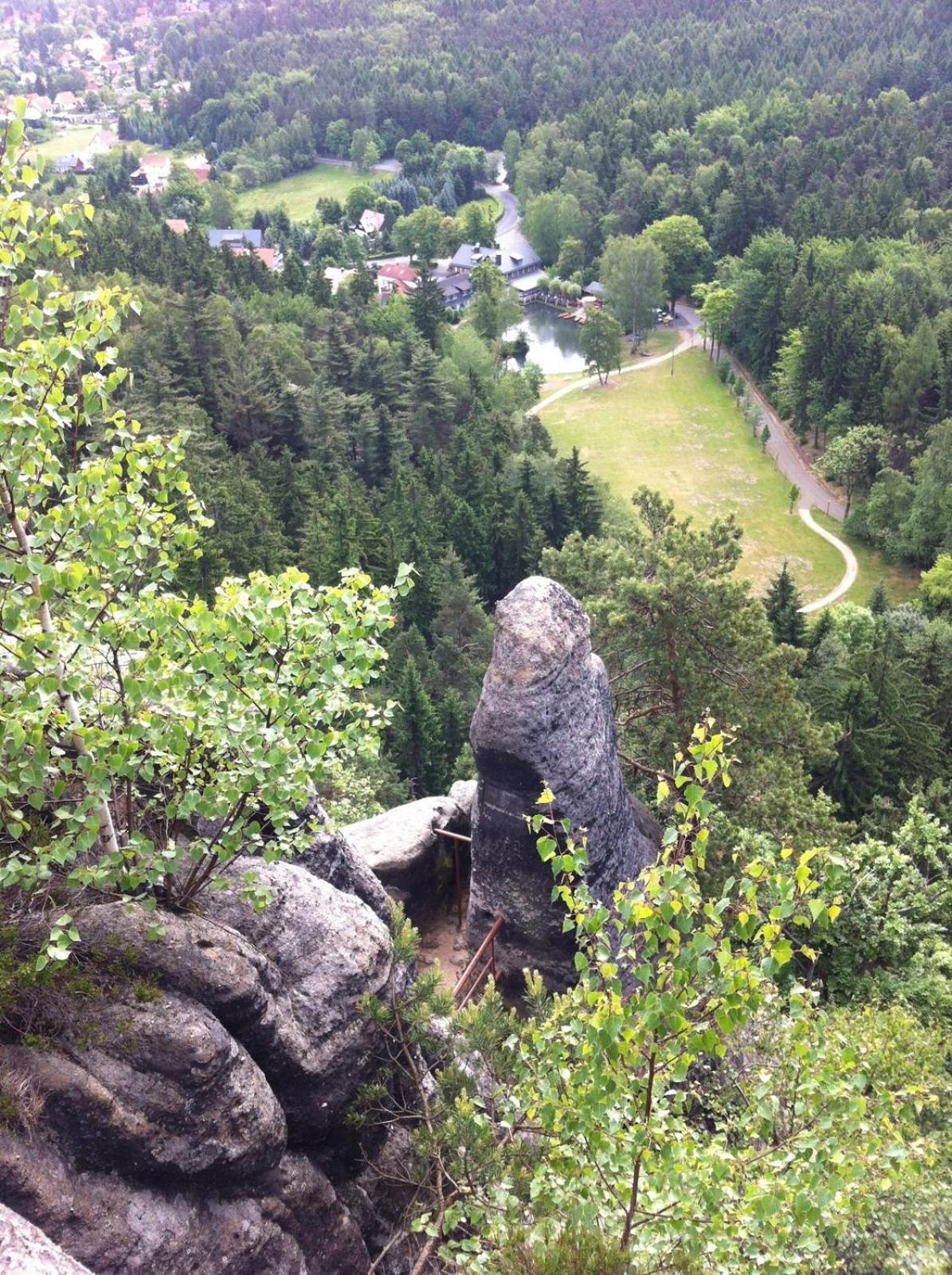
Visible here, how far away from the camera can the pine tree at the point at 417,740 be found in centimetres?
4050

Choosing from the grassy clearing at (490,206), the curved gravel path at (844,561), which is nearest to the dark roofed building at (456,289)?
the grassy clearing at (490,206)

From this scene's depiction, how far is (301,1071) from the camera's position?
11.6m

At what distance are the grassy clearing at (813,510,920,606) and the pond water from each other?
4447cm

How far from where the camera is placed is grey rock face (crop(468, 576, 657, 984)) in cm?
1755

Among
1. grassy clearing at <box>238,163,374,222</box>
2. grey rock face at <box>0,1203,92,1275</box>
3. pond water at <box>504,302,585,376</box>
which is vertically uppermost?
grey rock face at <box>0,1203,92,1275</box>

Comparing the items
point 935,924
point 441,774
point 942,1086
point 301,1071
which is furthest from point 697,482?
point 301,1071

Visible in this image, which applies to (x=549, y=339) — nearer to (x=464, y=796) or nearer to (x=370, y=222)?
(x=370, y=222)

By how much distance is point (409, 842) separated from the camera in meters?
21.5

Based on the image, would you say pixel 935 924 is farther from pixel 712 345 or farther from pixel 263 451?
pixel 712 345

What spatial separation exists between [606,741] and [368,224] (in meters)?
144

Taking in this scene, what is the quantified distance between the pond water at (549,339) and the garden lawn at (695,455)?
1061 cm

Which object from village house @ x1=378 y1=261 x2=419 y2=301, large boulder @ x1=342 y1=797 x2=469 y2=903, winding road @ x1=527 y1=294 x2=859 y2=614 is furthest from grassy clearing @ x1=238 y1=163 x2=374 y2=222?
large boulder @ x1=342 y1=797 x2=469 y2=903

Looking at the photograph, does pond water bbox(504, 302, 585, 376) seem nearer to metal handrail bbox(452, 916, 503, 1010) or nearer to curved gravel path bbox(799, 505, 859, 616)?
curved gravel path bbox(799, 505, 859, 616)

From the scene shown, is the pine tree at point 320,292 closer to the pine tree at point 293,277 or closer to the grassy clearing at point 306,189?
Result: the pine tree at point 293,277
